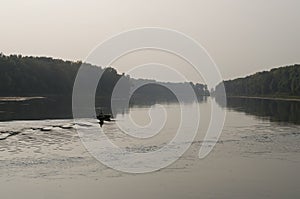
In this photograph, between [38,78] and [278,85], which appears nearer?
[38,78]

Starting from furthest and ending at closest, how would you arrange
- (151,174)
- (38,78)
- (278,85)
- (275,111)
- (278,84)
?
(278,84) → (278,85) → (38,78) → (275,111) → (151,174)

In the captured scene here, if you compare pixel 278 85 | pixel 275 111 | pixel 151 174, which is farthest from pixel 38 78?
pixel 151 174

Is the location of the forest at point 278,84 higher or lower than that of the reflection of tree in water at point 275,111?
higher

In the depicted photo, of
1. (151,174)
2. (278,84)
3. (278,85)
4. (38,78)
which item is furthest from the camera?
(278,84)

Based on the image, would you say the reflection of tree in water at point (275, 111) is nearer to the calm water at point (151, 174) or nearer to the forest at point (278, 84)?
the calm water at point (151, 174)

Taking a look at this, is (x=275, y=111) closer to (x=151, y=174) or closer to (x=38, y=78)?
(x=151, y=174)

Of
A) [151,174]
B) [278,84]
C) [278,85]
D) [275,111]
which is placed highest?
[278,84]

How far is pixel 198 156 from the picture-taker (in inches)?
859

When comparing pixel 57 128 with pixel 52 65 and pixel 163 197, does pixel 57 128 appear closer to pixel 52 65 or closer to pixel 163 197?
pixel 163 197

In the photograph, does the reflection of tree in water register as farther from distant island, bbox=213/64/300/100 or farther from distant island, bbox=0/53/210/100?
distant island, bbox=213/64/300/100

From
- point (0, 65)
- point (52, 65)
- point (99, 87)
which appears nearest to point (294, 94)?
point (99, 87)

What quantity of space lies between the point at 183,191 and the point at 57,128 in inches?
755

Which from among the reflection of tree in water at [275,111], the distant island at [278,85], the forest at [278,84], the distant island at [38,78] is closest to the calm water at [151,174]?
the reflection of tree in water at [275,111]

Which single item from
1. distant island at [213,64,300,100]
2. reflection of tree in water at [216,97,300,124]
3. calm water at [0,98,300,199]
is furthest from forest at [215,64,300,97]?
calm water at [0,98,300,199]
